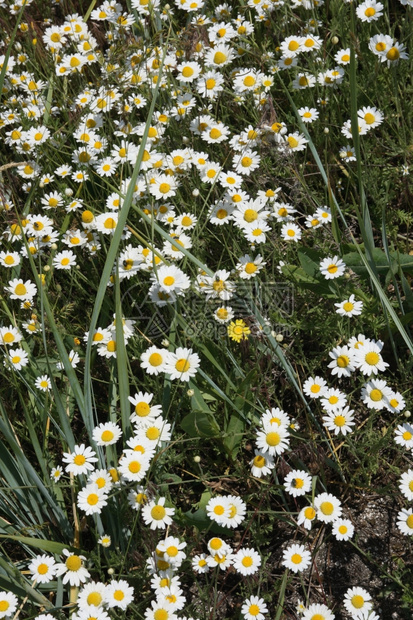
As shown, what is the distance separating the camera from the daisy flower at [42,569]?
7.73ft

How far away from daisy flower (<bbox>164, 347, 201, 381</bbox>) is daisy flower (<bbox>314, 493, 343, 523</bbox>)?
66 cm

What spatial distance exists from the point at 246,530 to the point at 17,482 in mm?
910

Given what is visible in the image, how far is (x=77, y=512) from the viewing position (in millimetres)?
2611

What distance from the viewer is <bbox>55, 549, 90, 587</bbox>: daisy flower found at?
2.35 metres

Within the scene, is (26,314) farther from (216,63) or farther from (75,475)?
(216,63)

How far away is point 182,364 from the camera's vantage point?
2566mm

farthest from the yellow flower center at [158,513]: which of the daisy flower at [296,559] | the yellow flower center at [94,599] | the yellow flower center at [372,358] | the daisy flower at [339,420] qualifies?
the yellow flower center at [372,358]

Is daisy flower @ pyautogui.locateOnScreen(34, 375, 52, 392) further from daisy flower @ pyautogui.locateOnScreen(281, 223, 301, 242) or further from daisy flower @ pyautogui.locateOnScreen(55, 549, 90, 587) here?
daisy flower @ pyautogui.locateOnScreen(281, 223, 301, 242)

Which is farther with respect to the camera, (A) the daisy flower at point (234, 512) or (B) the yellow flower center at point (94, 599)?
(A) the daisy flower at point (234, 512)

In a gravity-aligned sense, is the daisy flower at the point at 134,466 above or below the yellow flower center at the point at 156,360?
below

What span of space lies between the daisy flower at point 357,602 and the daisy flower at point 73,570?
0.92m

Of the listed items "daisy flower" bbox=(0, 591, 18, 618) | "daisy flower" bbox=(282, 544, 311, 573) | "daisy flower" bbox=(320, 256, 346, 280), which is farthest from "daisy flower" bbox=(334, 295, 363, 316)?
"daisy flower" bbox=(0, 591, 18, 618)

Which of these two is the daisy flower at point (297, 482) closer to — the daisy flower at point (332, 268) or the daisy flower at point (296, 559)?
the daisy flower at point (296, 559)

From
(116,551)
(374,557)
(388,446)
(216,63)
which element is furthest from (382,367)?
(216,63)
